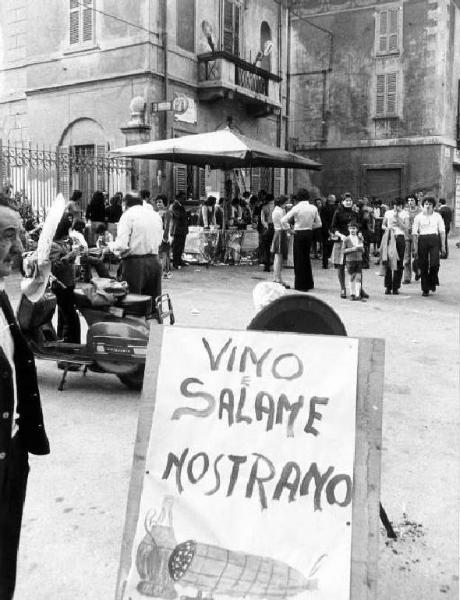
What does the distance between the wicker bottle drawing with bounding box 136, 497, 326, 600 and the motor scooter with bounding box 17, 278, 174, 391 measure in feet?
10.4

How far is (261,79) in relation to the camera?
21375 millimetres

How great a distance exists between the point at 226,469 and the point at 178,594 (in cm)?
43

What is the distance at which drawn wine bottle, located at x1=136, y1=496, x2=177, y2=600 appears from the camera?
239 centimetres

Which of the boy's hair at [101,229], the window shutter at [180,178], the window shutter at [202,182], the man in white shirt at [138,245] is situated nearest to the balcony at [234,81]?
the window shutter at [202,182]

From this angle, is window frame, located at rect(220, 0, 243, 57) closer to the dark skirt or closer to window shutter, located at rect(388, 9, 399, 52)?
window shutter, located at rect(388, 9, 399, 52)

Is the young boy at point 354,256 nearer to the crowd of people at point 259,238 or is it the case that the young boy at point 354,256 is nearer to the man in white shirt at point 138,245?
the crowd of people at point 259,238

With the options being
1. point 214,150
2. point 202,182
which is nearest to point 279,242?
point 214,150

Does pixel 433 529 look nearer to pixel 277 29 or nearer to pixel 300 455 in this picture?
pixel 300 455

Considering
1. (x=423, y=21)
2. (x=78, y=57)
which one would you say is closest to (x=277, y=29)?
(x=423, y=21)

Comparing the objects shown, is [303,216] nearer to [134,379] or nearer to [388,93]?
[134,379]

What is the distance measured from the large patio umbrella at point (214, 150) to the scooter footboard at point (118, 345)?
8.36m

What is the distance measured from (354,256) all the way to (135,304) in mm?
5522

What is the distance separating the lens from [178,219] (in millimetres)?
14773

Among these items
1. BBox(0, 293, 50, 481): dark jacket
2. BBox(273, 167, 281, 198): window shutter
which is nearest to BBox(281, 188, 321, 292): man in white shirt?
BBox(0, 293, 50, 481): dark jacket
